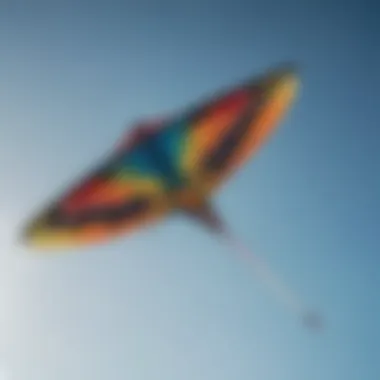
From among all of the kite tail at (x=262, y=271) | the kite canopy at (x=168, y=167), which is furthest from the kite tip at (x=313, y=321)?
the kite canopy at (x=168, y=167)

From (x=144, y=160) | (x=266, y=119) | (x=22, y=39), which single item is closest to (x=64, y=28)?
(x=22, y=39)

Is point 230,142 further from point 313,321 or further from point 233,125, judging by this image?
point 313,321

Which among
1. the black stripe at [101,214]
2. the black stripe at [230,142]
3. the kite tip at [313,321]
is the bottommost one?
the kite tip at [313,321]

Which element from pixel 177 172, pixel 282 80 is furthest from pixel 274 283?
pixel 282 80

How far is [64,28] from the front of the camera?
1556 mm

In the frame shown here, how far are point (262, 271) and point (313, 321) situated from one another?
138 mm

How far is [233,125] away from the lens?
156 centimetres

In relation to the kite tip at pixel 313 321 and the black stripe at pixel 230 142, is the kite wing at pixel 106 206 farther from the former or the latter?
the kite tip at pixel 313 321

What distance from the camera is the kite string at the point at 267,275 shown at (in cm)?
150

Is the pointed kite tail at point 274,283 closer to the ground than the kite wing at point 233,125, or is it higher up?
closer to the ground

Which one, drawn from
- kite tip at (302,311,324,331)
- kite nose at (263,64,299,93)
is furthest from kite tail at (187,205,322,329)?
kite nose at (263,64,299,93)

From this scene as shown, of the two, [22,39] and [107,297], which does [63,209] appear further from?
[22,39]

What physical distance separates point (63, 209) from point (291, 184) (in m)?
0.46

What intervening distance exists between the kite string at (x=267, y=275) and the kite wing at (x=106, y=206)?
153mm
